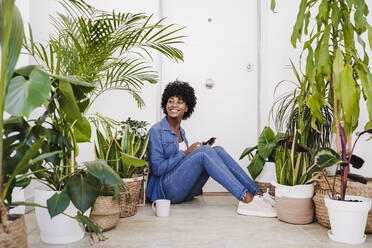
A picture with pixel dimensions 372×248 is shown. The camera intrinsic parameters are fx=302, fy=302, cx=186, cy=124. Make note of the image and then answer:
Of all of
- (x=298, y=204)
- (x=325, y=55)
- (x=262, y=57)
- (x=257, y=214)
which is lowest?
(x=257, y=214)

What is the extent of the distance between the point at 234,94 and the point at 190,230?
1697 mm

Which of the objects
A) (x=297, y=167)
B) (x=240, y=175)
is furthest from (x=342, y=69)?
(x=240, y=175)

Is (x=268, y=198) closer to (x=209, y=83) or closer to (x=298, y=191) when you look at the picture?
(x=298, y=191)

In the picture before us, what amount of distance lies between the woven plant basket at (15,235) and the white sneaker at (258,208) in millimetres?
1511

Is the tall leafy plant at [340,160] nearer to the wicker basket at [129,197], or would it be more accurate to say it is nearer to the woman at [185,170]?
the woman at [185,170]

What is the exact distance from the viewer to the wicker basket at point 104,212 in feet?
5.74

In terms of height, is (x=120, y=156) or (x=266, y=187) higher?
(x=120, y=156)

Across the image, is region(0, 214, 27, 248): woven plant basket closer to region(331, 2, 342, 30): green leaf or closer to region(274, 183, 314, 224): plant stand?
region(274, 183, 314, 224): plant stand

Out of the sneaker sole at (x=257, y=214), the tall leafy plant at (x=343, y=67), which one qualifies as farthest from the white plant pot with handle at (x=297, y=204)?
the tall leafy plant at (x=343, y=67)

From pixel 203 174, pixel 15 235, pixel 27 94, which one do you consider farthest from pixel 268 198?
pixel 27 94

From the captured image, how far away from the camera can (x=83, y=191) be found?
142 centimetres

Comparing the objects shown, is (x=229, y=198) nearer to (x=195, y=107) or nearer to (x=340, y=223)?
(x=195, y=107)

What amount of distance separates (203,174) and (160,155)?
1.34 ft

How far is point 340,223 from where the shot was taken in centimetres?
165
